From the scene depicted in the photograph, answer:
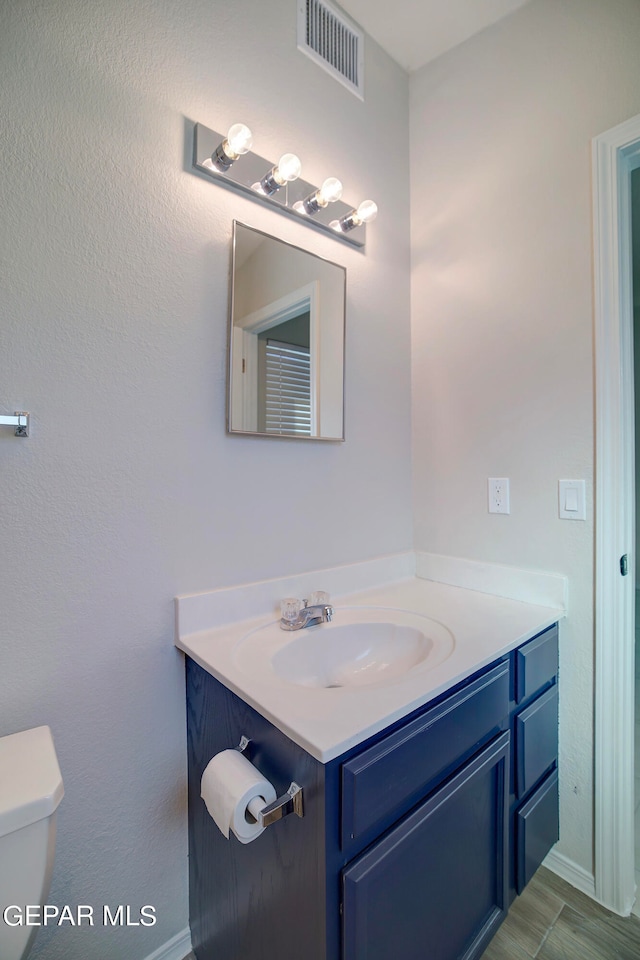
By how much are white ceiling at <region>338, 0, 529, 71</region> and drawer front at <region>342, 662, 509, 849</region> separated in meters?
2.13

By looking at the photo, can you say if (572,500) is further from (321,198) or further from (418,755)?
(321,198)

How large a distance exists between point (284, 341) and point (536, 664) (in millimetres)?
1200

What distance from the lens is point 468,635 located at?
1.16 meters

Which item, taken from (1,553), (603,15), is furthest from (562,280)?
(1,553)

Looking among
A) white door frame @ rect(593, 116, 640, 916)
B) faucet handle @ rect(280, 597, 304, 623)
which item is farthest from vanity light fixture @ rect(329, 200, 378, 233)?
faucet handle @ rect(280, 597, 304, 623)

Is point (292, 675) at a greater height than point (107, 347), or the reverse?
point (107, 347)

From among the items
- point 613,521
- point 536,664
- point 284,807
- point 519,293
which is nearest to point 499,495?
point 613,521

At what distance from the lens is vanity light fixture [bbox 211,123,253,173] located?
1.09 meters

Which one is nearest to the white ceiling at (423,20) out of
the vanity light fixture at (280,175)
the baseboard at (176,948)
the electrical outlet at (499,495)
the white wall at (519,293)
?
the white wall at (519,293)

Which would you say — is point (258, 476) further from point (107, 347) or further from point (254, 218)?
point (254, 218)

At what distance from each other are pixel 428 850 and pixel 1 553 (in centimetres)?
107

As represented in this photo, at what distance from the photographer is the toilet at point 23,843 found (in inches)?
27.5

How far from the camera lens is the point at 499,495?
153 cm
